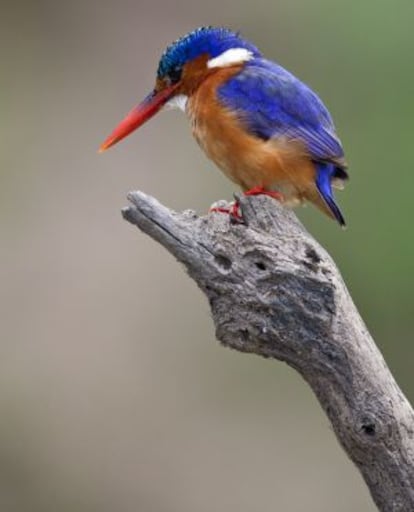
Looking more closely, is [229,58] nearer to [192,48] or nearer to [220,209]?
[192,48]

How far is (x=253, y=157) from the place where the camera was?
2.52 metres

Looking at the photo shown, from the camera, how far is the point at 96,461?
15.5 feet

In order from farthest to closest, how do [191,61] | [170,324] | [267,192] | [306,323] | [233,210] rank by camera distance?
1. [170,324]
2. [191,61]
3. [267,192]
4. [233,210]
5. [306,323]

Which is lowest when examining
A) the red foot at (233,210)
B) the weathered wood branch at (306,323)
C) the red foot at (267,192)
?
the weathered wood branch at (306,323)

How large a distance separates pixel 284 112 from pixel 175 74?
0.26 m

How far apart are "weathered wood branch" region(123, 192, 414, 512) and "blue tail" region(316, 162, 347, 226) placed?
33 centimetres

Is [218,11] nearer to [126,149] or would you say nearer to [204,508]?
[126,149]

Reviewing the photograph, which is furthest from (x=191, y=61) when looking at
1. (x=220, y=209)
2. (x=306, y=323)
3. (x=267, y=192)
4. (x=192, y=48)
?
(x=306, y=323)

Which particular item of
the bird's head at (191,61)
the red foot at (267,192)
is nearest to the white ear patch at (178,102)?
the bird's head at (191,61)

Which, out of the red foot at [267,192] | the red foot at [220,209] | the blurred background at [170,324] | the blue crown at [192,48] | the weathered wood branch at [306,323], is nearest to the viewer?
the weathered wood branch at [306,323]

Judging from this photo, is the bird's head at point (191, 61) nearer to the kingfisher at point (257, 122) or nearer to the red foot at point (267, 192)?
the kingfisher at point (257, 122)

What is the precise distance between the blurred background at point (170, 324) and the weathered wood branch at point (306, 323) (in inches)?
91.1

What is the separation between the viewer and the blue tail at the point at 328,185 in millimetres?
2461

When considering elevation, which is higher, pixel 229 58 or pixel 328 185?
pixel 229 58
